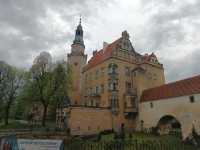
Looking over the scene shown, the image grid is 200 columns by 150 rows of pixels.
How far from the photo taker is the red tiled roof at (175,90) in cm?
2984

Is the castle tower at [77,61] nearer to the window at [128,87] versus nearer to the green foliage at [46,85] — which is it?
the green foliage at [46,85]

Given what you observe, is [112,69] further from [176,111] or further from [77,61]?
[176,111]

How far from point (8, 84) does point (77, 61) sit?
58.9 ft

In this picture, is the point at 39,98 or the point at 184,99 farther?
the point at 39,98

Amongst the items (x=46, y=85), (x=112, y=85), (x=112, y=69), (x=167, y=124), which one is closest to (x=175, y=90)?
(x=167, y=124)

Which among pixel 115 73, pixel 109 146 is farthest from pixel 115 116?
pixel 109 146

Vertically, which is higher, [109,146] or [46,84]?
[46,84]

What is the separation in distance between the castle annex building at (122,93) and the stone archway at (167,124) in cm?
85

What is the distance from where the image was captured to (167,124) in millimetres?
34531

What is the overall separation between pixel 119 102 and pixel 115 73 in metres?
6.14

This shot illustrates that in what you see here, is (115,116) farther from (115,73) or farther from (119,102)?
(115,73)

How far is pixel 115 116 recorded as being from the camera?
125 feet

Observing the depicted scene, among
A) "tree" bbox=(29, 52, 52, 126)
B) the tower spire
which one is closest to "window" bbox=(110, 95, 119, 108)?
"tree" bbox=(29, 52, 52, 126)

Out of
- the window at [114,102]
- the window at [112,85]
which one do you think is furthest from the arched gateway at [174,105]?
the window at [112,85]
